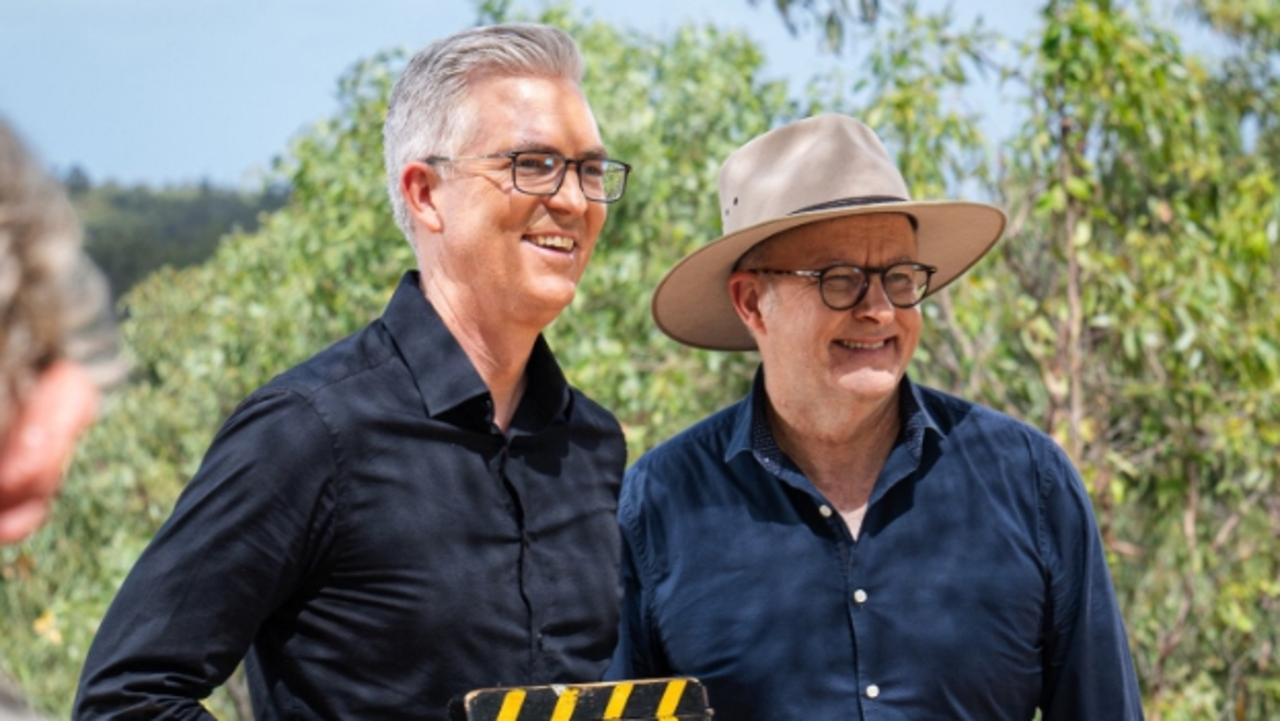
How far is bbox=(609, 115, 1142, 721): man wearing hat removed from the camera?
9.98ft

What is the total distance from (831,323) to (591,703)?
0.80 metres

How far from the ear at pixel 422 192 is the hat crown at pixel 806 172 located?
2.01 ft

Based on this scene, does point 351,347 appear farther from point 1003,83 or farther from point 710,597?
point 1003,83

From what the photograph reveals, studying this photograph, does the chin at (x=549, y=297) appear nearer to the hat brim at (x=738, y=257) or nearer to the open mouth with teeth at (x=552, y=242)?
the open mouth with teeth at (x=552, y=242)

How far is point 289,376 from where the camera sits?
8.87 feet

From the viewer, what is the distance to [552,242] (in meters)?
2.82

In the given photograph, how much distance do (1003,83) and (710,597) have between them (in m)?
4.35

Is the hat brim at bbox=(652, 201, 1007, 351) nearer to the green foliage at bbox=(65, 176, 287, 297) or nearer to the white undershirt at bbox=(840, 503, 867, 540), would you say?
the white undershirt at bbox=(840, 503, 867, 540)

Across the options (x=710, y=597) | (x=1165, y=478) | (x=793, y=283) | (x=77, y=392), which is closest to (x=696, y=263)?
(x=793, y=283)

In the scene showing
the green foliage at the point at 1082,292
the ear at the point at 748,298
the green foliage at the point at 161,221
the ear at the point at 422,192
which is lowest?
the green foliage at the point at 161,221

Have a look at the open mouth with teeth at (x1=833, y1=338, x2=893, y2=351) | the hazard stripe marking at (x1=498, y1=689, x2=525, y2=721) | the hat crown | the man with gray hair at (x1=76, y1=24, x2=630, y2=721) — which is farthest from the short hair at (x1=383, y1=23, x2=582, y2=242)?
the hazard stripe marking at (x1=498, y1=689, x2=525, y2=721)

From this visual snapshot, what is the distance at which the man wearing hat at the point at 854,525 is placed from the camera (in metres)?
3.04

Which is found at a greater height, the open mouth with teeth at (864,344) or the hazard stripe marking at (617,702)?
the open mouth with teeth at (864,344)

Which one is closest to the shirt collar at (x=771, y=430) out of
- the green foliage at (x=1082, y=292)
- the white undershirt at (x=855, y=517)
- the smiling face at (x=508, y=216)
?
the white undershirt at (x=855, y=517)
